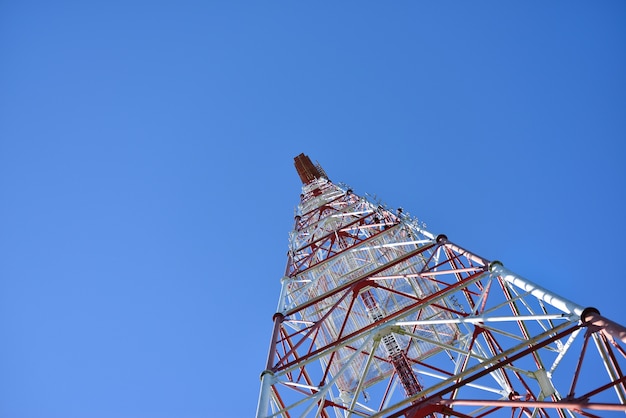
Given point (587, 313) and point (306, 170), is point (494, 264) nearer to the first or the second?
point (587, 313)

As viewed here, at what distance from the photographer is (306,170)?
93.1 ft

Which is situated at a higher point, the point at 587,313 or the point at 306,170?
the point at 306,170

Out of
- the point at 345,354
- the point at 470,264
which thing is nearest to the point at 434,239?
the point at 470,264

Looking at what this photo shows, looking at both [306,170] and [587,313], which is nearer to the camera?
[587,313]

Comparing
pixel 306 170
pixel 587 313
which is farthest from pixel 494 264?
pixel 306 170

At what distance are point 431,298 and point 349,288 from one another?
6.96ft

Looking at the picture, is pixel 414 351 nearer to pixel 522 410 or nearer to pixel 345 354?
pixel 345 354

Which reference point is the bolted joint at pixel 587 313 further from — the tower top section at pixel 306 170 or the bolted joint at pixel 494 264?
the tower top section at pixel 306 170

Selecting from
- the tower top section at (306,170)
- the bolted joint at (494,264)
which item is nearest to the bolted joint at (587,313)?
the bolted joint at (494,264)

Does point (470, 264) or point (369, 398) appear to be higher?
point (470, 264)

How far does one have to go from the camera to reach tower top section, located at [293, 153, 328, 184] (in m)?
28.0

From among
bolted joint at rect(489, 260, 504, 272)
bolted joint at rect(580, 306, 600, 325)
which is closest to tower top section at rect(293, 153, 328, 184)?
bolted joint at rect(489, 260, 504, 272)

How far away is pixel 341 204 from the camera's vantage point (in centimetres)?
1797

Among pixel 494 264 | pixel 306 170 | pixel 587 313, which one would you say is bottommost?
pixel 587 313
